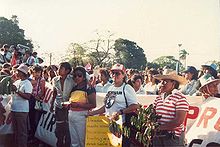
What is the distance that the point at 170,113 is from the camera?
5.63 metres

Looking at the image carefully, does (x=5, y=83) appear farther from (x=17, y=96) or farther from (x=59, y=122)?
(x=59, y=122)

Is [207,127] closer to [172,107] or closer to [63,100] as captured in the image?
[172,107]

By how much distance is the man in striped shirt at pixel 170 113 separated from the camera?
5551mm

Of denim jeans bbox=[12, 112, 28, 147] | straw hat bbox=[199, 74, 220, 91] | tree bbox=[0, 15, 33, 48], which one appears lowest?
denim jeans bbox=[12, 112, 28, 147]

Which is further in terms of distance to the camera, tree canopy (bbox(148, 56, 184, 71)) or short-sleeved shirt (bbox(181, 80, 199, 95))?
tree canopy (bbox(148, 56, 184, 71))

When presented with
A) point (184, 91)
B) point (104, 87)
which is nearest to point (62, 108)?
point (104, 87)

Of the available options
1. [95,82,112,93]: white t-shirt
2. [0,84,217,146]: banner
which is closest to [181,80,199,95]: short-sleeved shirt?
[0,84,217,146]: banner

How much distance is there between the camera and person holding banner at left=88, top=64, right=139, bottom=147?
6496 mm

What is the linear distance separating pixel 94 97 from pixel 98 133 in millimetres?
706

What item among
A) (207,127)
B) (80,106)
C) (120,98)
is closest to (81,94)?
(80,106)

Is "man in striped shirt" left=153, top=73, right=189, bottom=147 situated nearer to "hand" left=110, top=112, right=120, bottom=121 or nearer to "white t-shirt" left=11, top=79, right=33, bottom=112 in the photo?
"hand" left=110, top=112, right=120, bottom=121

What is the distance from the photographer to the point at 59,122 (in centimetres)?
775

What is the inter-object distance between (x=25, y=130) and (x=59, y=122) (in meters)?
0.85

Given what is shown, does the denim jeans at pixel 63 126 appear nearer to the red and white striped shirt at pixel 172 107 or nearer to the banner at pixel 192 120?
the banner at pixel 192 120
